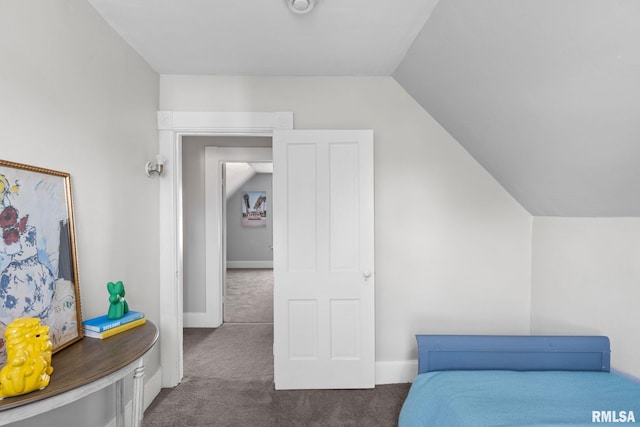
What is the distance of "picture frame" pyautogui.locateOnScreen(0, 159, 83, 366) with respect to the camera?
4.43 feet

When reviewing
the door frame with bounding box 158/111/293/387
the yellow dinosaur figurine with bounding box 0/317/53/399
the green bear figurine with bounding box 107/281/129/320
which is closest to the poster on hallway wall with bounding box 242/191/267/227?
the door frame with bounding box 158/111/293/387

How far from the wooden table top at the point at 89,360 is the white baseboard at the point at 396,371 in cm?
176

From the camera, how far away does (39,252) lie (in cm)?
150

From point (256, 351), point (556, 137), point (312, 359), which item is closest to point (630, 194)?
point (556, 137)

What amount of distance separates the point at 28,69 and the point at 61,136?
309mm

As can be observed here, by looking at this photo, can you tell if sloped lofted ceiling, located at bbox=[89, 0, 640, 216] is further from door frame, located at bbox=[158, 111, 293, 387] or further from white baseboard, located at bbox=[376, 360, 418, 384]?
white baseboard, located at bbox=[376, 360, 418, 384]

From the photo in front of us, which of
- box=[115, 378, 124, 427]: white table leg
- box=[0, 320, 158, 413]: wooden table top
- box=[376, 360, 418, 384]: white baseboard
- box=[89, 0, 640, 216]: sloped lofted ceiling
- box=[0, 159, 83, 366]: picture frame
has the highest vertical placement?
box=[89, 0, 640, 216]: sloped lofted ceiling

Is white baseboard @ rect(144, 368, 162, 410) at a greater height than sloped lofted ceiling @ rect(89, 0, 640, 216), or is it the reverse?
sloped lofted ceiling @ rect(89, 0, 640, 216)

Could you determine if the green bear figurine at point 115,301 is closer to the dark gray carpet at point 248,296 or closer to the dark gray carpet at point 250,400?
the dark gray carpet at point 250,400

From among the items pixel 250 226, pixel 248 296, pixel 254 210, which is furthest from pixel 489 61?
pixel 250 226

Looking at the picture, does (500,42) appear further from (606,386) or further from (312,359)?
(312,359)

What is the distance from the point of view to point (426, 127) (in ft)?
9.33

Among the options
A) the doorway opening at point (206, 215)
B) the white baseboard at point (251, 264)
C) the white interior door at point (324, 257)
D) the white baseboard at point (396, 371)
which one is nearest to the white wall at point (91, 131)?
the white interior door at point (324, 257)

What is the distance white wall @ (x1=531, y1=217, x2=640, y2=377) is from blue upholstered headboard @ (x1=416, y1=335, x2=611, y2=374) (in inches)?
6.6
